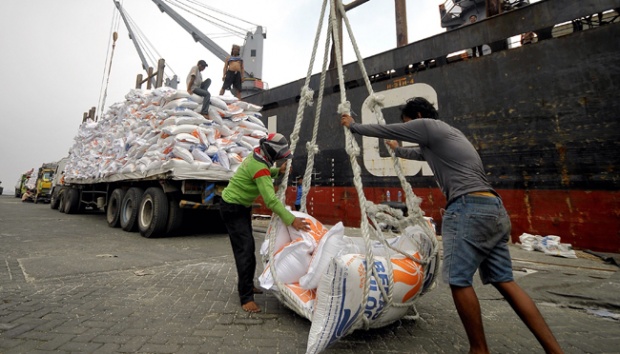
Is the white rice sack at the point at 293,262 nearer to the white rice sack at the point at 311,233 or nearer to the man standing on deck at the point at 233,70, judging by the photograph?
the white rice sack at the point at 311,233

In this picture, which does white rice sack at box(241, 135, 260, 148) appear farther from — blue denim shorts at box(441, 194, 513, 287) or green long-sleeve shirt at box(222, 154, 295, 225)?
blue denim shorts at box(441, 194, 513, 287)

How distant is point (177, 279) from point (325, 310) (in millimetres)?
2433

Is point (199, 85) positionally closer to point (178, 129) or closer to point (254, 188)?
point (178, 129)

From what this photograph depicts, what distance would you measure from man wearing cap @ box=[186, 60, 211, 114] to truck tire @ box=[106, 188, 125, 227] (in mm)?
3325

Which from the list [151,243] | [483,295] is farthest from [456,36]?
[151,243]

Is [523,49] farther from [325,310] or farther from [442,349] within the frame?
[325,310]

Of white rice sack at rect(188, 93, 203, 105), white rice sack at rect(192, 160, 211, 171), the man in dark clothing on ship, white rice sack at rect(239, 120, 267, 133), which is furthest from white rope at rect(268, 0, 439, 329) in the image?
white rice sack at rect(188, 93, 203, 105)

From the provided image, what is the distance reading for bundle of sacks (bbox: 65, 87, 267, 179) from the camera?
5.98m

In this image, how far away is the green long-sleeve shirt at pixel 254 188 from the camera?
2.39 meters

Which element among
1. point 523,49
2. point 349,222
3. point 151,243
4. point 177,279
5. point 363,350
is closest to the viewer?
point 363,350

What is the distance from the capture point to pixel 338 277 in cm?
166

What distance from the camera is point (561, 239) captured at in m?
5.71

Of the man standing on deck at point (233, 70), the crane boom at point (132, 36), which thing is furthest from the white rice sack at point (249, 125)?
the crane boom at point (132, 36)

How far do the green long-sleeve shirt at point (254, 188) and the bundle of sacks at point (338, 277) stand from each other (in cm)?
20
